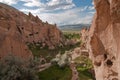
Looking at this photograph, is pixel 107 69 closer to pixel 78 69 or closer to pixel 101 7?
pixel 101 7

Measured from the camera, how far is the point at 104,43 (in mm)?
12195

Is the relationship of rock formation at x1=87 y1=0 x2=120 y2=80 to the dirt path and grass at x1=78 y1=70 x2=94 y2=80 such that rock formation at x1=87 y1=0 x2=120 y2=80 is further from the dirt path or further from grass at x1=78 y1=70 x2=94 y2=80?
the dirt path

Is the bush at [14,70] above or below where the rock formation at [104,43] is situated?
below

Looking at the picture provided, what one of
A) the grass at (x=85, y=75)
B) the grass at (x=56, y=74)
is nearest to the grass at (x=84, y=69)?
the grass at (x=85, y=75)

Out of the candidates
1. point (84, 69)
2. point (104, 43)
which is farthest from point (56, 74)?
point (104, 43)

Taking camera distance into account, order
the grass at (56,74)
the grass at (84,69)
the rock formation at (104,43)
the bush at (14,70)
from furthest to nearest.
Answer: the grass at (56,74), the grass at (84,69), the bush at (14,70), the rock formation at (104,43)

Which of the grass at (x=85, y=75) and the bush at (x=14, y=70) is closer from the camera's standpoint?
the bush at (x=14, y=70)

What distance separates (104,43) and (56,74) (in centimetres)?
4801

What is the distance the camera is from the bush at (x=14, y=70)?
43.7 metres

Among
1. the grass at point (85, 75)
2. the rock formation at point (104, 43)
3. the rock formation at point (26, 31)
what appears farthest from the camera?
the rock formation at point (26, 31)

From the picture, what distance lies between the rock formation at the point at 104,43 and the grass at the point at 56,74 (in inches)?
1706

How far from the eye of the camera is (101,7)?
1174cm

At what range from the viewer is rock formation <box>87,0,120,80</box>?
11.0 metres

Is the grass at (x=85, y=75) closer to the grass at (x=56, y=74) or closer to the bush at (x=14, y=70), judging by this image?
the grass at (x=56, y=74)
